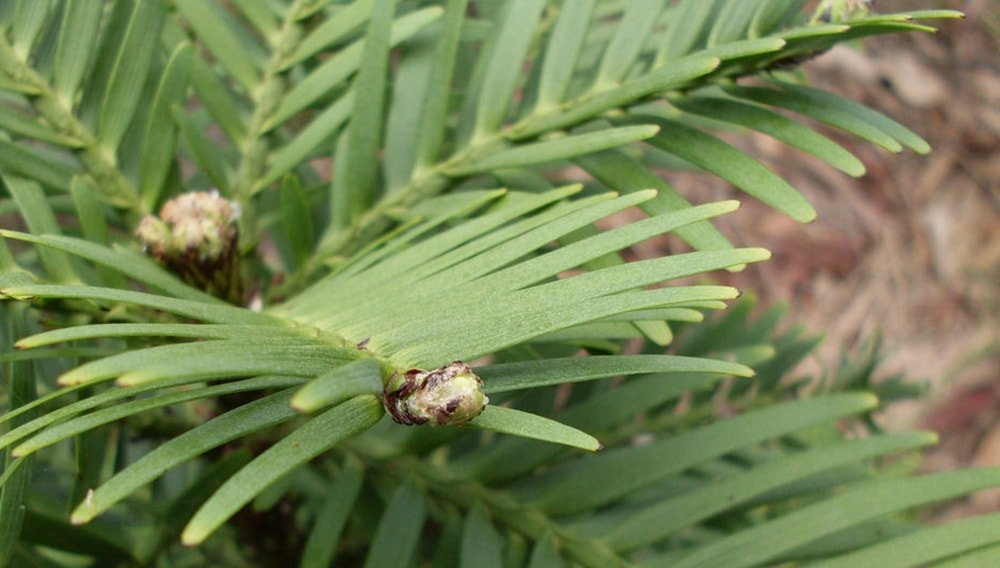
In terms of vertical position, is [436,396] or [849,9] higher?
[849,9]

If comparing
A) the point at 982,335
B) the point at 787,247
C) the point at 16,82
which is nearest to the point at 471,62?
the point at 16,82

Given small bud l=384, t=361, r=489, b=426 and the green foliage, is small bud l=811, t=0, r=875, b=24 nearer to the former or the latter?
the green foliage

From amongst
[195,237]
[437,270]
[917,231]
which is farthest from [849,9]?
[917,231]

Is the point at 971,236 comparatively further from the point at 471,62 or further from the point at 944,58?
the point at 471,62

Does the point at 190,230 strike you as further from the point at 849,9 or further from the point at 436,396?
the point at 849,9

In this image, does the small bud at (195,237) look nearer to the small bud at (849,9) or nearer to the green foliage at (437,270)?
the green foliage at (437,270)

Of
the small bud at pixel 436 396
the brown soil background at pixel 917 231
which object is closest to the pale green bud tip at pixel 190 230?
the small bud at pixel 436 396
